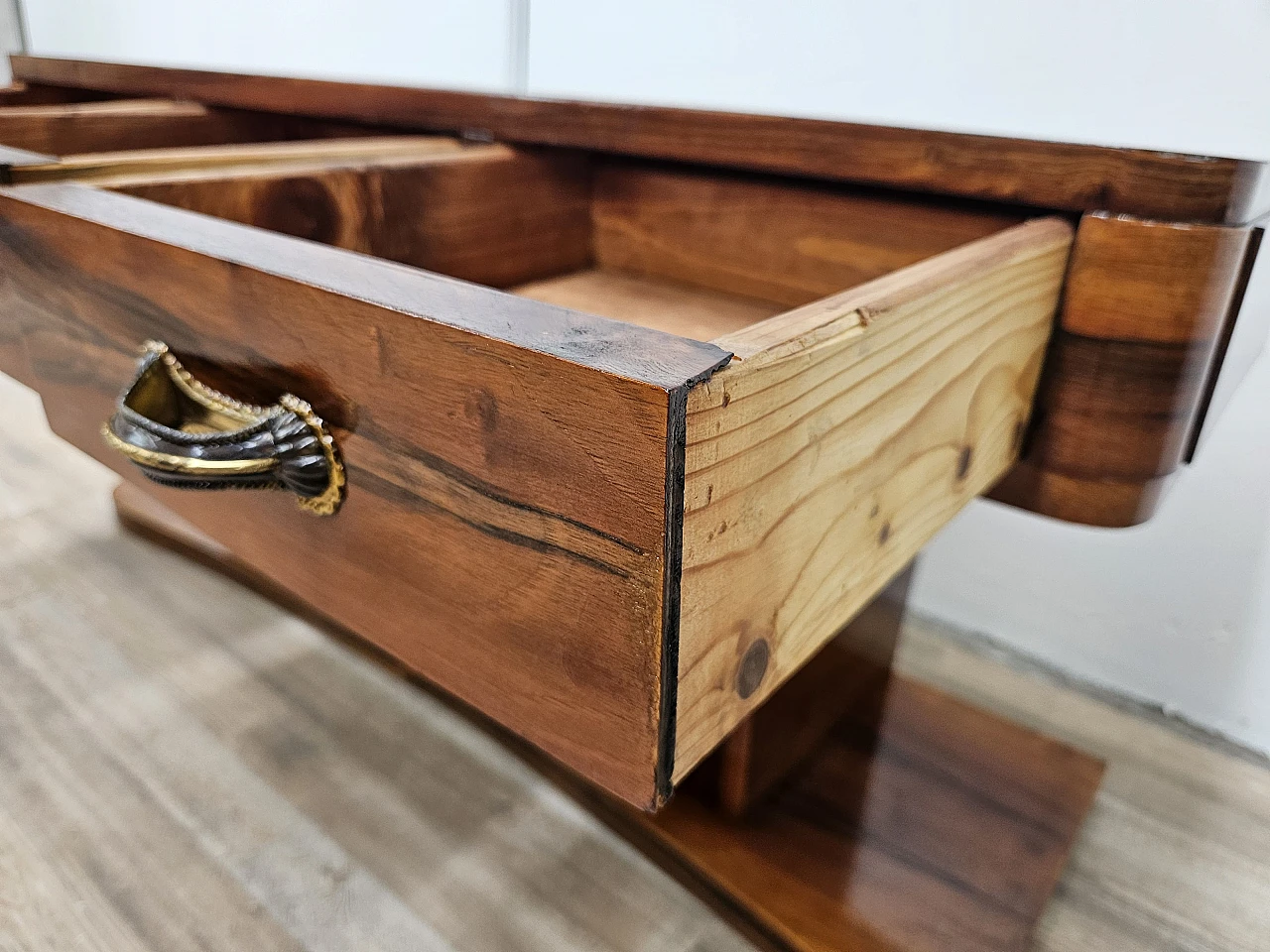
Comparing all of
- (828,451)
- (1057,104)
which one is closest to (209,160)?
(828,451)

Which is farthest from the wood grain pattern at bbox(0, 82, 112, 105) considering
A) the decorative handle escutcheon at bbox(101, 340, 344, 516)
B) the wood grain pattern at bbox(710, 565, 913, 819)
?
the wood grain pattern at bbox(710, 565, 913, 819)

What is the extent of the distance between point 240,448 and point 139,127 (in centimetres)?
61

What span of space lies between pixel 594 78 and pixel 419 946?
934 millimetres

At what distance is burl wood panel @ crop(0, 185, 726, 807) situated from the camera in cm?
28

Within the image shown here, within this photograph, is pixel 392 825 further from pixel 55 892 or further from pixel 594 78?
pixel 594 78

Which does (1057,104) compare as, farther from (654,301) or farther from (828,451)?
(828,451)

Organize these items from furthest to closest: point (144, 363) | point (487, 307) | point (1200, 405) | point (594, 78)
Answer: point (594, 78) → point (1200, 405) → point (144, 363) → point (487, 307)

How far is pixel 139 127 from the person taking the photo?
0.83 meters

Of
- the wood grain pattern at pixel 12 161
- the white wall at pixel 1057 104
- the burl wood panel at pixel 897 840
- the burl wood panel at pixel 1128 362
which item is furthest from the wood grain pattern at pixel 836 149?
the burl wood panel at pixel 897 840

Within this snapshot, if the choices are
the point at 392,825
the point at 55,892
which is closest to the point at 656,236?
the point at 392,825

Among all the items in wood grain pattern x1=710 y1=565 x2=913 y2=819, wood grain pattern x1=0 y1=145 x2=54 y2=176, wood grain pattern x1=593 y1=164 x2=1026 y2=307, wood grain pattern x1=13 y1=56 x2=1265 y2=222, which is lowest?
wood grain pattern x1=710 y1=565 x2=913 y2=819

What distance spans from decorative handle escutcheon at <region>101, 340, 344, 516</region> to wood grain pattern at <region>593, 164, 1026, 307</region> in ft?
1.22

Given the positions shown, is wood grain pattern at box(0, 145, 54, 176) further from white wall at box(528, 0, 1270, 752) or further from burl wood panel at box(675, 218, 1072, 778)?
white wall at box(528, 0, 1270, 752)

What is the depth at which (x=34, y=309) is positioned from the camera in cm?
52
